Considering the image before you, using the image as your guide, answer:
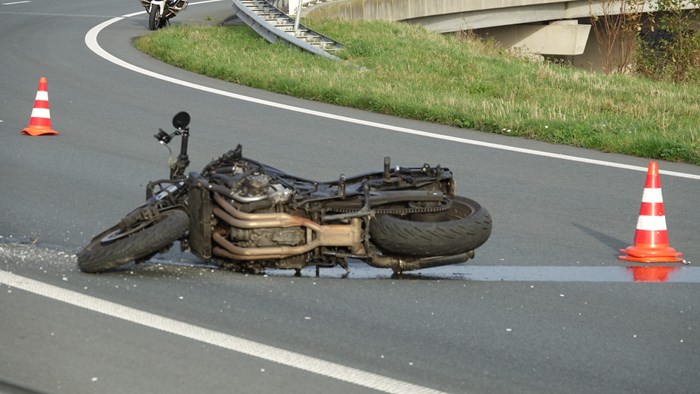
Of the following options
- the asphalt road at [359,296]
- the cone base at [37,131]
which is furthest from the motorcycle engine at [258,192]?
the cone base at [37,131]

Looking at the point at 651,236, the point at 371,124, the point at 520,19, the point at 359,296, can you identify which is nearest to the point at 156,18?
the point at 371,124

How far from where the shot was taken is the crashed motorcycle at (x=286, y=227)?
25.7 feet

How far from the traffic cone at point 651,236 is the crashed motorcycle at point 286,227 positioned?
1629 millimetres

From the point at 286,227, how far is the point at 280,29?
13277 mm

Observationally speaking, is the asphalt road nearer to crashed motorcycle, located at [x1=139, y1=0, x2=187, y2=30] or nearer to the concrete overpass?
crashed motorcycle, located at [x1=139, y1=0, x2=187, y2=30]

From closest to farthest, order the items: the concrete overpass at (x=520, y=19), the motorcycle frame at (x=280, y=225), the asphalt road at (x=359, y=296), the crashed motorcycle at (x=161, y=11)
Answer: the asphalt road at (x=359, y=296)
the motorcycle frame at (x=280, y=225)
the crashed motorcycle at (x=161, y=11)
the concrete overpass at (x=520, y=19)

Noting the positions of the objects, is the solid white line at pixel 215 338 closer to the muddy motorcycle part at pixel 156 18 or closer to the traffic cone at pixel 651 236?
the traffic cone at pixel 651 236

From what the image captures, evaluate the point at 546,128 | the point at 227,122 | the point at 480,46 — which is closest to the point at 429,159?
the point at 546,128

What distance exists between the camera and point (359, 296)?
306 inches

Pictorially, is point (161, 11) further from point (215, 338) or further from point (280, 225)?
point (215, 338)

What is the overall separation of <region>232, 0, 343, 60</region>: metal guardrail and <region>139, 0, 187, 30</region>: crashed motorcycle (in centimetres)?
194

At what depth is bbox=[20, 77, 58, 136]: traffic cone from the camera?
13.6 meters

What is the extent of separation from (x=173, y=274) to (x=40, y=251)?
3.69 ft

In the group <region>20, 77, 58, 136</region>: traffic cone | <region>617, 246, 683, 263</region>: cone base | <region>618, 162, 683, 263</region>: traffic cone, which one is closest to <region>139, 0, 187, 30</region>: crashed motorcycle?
<region>20, 77, 58, 136</region>: traffic cone
